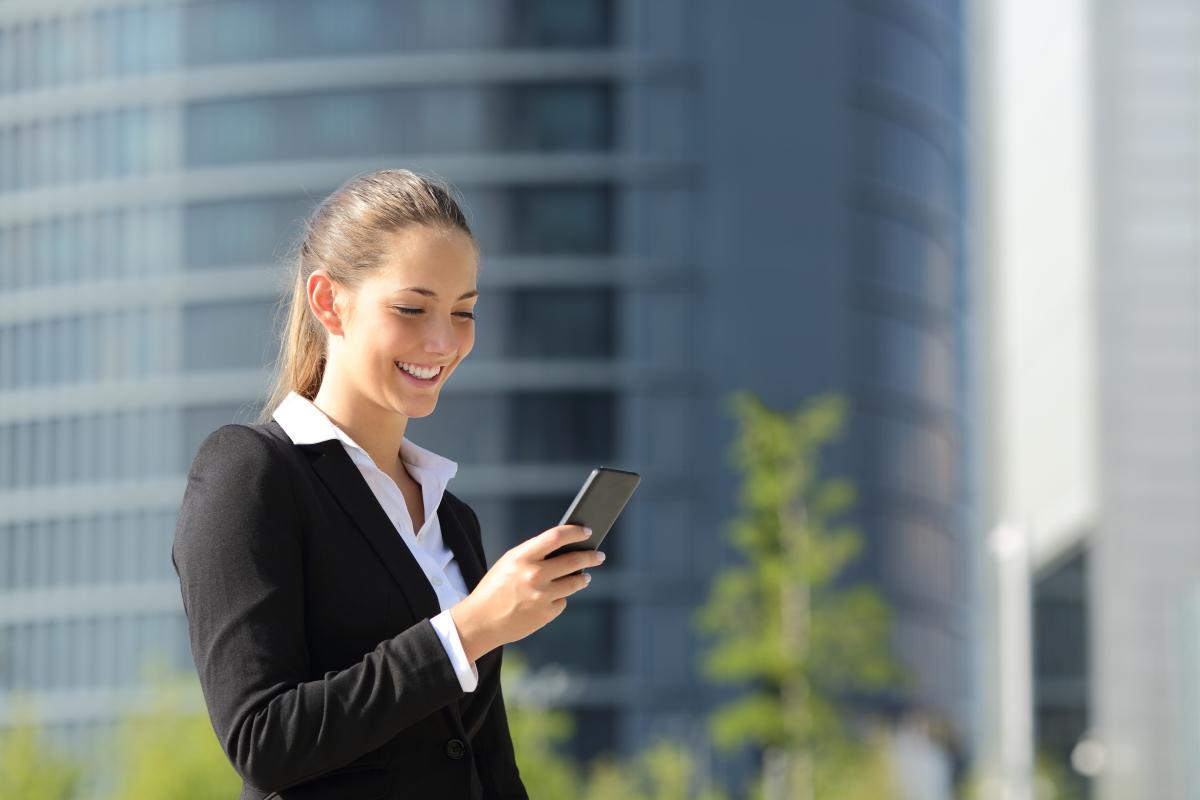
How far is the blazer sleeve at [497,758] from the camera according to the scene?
7.91 ft

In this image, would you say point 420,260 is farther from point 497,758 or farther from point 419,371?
point 497,758

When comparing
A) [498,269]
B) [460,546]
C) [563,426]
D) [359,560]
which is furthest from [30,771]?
[359,560]

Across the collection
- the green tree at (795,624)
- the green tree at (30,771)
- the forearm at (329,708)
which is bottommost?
the green tree at (30,771)

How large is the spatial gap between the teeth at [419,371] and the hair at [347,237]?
108 millimetres

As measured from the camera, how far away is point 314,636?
2.29 metres

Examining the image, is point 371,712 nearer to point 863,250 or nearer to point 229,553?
point 229,553

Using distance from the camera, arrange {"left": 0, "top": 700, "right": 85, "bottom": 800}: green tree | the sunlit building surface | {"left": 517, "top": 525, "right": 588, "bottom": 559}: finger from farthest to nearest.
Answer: the sunlit building surface < {"left": 0, "top": 700, "right": 85, "bottom": 800}: green tree < {"left": 517, "top": 525, "right": 588, "bottom": 559}: finger

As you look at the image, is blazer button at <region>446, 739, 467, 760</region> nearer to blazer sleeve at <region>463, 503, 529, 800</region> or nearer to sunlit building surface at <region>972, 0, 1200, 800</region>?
blazer sleeve at <region>463, 503, 529, 800</region>

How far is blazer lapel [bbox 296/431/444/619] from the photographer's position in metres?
2.35

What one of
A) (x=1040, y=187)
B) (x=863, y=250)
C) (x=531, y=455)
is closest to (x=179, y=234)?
(x=531, y=455)

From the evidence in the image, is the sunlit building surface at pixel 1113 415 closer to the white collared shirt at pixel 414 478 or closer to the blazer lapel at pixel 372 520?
the white collared shirt at pixel 414 478

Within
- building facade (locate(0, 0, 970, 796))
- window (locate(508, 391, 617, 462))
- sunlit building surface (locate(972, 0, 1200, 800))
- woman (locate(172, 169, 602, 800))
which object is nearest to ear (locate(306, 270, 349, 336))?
woman (locate(172, 169, 602, 800))

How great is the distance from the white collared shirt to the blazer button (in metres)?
0.09

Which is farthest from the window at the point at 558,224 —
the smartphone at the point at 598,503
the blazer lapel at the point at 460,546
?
the smartphone at the point at 598,503
